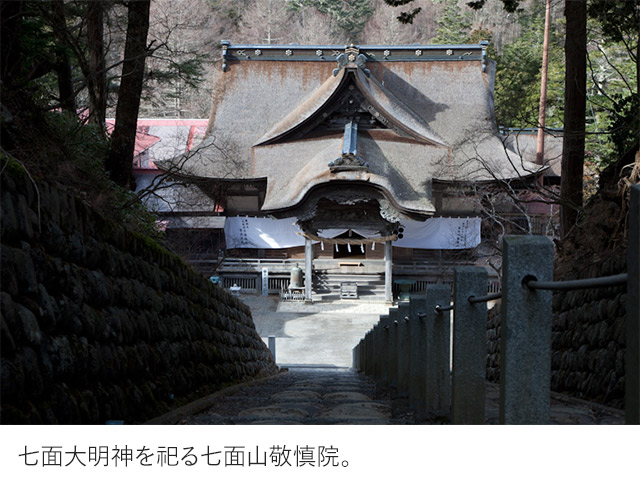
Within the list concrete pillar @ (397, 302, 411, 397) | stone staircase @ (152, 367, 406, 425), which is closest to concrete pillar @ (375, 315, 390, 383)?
stone staircase @ (152, 367, 406, 425)

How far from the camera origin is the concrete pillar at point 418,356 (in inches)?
183

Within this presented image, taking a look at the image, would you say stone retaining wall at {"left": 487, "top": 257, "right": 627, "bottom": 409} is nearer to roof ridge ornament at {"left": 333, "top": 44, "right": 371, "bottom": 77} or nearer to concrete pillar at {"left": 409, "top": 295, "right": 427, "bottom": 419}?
concrete pillar at {"left": 409, "top": 295, "right": 427, "bottom": 419}

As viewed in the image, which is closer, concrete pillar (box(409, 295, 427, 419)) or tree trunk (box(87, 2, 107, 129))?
concrete pillar (box(409, 295, 427, 419))

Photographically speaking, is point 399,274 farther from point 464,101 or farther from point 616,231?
point 616,231

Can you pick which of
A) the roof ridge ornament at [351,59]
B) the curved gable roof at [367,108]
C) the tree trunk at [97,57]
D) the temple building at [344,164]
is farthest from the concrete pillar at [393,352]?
the roof ridge ornament at [351,59]

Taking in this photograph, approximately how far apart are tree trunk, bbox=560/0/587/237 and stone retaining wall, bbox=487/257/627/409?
3.81 meters

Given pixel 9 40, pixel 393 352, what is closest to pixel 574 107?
pixel 393 352

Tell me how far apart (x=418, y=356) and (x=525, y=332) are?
2615 mm

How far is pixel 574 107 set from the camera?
10055mm

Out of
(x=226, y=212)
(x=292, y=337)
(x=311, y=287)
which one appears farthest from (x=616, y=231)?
(x=226, y=212)

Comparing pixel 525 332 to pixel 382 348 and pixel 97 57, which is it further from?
pixel 97 57

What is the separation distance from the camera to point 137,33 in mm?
9953

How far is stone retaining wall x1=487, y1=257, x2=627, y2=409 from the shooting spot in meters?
4.78

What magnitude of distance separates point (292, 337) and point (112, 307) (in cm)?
1429
